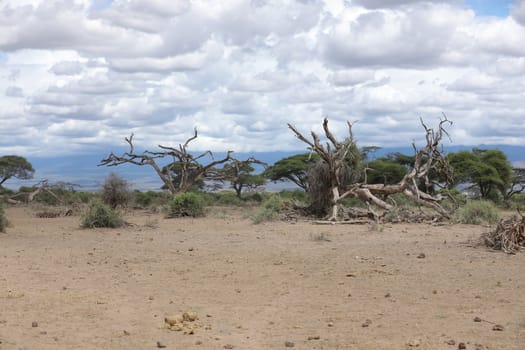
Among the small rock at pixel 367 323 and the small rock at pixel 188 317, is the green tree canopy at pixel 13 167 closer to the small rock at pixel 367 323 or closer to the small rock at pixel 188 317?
the small rock at pixel 188 317

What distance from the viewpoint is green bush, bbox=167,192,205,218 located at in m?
23.3

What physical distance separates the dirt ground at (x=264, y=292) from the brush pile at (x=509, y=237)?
28 centimetres

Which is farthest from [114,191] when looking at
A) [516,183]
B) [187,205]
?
[516,183]

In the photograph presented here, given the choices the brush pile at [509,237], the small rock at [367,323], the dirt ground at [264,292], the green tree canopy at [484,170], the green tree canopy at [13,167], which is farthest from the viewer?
the green tree canopy at [13,167]

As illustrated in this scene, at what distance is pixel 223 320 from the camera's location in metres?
7.74

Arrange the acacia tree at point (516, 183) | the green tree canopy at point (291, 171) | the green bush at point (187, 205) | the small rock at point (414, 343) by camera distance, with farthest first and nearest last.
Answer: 1. the green tree canopy at point (291, 171)
2. the acacia tree at point (516, 183)
3. the green bush at point (187, 205)
4. the small rock at point (414, 343)

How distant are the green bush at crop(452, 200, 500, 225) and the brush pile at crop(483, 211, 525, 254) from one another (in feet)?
18.8

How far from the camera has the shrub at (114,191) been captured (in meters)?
25.6

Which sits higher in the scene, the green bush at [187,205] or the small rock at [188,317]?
the green bush at [187,205]

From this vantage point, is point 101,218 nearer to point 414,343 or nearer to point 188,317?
point 188,317

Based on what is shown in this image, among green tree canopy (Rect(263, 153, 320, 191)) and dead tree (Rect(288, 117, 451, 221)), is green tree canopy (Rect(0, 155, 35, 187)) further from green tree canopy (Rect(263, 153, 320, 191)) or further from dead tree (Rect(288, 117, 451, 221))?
dead tree (Rect(288, 117, 451, 221))

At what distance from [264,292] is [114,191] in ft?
56.6

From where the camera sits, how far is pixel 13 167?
39531 millimetres

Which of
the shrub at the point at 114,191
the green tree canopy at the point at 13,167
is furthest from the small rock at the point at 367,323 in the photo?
the green tree canopy at the point at 13,167
